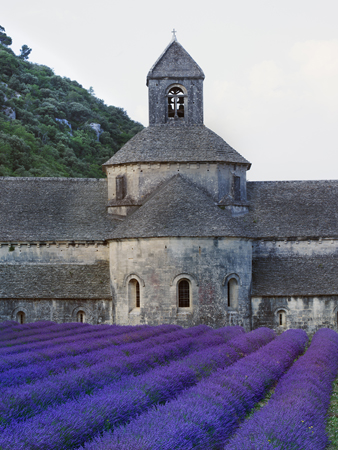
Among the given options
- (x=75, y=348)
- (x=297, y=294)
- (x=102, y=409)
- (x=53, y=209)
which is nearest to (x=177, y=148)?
(x=53, y=209)

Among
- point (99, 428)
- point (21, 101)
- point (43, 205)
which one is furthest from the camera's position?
point (21, 101)

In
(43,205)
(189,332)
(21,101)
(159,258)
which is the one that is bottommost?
(189,332)

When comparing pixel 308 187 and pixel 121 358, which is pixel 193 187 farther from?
pixel 121 358

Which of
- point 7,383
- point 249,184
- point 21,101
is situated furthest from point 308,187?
point 21,101

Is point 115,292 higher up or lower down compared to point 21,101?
lower down

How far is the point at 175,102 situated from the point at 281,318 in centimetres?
1520

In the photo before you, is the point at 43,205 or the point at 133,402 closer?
the point at 133,402

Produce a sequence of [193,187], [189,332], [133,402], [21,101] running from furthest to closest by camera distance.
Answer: [21,101]
[193,187]
[189,332]
[133,402]

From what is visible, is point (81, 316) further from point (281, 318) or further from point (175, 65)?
point (175, 65)

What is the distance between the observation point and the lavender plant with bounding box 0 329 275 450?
29.4 ft

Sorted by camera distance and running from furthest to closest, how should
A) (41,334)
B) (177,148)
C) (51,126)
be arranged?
(51,126) < (177,148) < (41,334)

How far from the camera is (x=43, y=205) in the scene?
3481cm

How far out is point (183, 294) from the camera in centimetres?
2892

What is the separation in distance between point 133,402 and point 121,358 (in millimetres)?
5399
